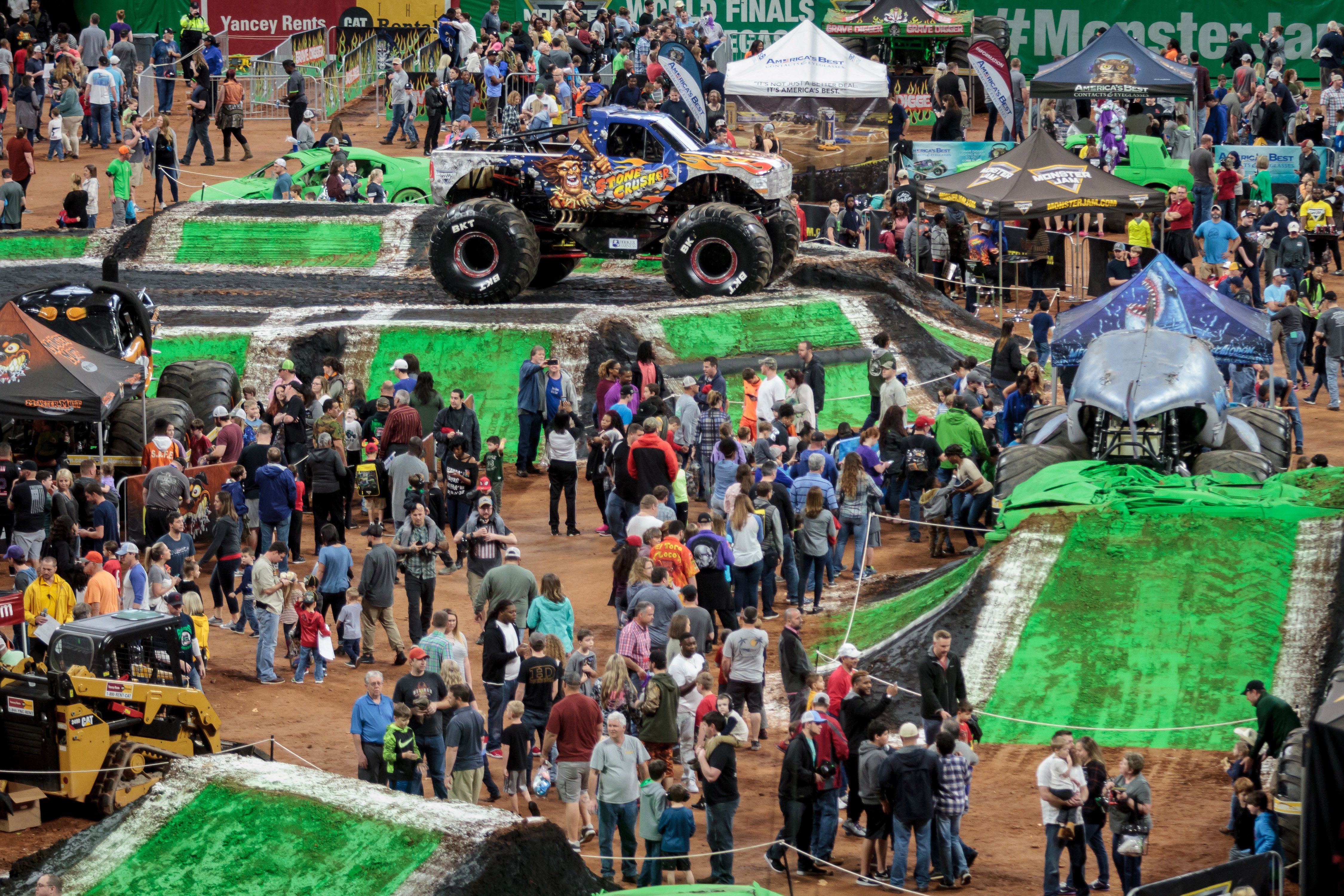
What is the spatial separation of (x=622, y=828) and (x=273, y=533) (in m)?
7.14

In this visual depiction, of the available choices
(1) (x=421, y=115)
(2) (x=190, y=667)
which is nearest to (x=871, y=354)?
(2) (x=190, y=667)

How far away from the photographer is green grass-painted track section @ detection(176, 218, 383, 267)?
2780cm

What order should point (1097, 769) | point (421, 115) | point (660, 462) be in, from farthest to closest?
point (421, 115) < point (660, 462) < point (1097, 769)

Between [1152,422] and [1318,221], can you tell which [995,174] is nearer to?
[1318,221]

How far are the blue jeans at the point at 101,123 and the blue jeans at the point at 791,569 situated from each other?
25.5 metres

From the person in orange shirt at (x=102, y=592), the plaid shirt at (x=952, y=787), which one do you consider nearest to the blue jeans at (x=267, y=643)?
the person in orange shirt at (x=102, y=592)

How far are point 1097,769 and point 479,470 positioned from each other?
27.5ft

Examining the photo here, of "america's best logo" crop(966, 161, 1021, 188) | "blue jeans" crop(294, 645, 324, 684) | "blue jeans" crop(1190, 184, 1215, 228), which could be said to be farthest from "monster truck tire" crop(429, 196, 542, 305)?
"blue jeans" crop(1190, 184, 1215, 228)

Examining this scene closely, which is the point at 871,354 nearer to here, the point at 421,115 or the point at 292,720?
the point at 292,720

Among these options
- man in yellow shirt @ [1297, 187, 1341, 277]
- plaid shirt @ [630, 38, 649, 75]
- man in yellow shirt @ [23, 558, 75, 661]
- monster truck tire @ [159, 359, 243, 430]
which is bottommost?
man in yellow shirt @ [23, 558, 75, 661]

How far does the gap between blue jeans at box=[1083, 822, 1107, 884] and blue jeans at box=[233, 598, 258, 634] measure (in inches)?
281

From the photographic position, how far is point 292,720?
15.1 metres

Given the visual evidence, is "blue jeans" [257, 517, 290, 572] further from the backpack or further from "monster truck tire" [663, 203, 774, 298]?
"monster truck tire" [663, 203, 774, 298]

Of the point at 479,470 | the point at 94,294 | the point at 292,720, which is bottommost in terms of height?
the point at 292,720
